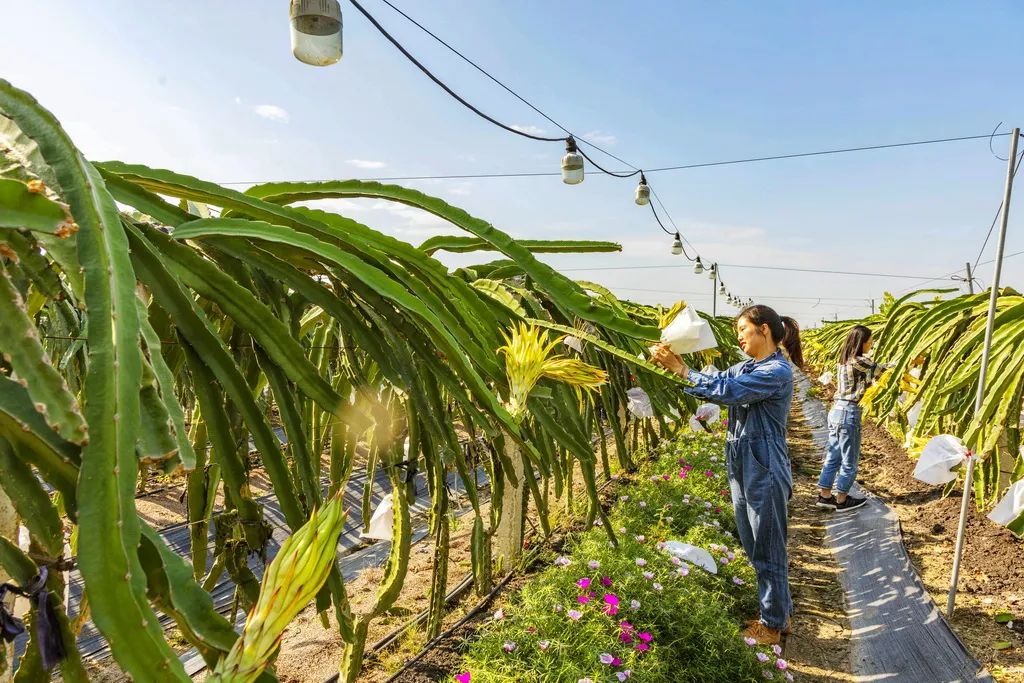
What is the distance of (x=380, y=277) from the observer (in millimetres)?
588

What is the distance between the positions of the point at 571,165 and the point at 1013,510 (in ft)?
8.83

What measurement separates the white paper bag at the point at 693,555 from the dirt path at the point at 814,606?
0.40 meters

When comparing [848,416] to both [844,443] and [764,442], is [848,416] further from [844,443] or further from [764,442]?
[764,442]

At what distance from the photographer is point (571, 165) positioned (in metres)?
3.66

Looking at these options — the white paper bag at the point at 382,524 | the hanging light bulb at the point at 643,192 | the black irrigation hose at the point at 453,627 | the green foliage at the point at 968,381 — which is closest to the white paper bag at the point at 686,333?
the white paper bag at the point at 382,524

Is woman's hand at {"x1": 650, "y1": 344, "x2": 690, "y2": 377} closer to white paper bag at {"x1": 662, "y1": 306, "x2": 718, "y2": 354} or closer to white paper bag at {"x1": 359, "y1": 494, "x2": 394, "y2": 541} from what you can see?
white paper bag at {"x1": 662, "y1": 306, "x2": 718, "y2": 354}

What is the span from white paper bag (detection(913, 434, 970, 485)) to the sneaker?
1605 mm

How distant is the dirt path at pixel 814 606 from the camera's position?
7.47ft

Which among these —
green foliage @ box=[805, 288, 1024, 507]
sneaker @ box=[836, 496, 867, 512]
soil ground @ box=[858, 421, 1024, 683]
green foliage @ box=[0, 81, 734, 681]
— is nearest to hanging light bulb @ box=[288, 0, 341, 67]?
green foliage @ box=[0, 81, 734, 681]

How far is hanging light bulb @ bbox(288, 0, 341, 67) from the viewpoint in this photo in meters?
1.43

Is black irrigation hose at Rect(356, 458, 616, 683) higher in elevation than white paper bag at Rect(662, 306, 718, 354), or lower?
lower

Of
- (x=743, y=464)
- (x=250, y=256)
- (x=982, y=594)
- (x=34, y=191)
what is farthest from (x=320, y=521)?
(x=982, y=594)

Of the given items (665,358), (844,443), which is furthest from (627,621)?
(844,443)

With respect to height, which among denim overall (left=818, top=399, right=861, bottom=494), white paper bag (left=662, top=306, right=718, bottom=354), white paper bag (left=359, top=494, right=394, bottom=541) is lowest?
denim overall (left=818, top=399, right=861, bottom=494)
